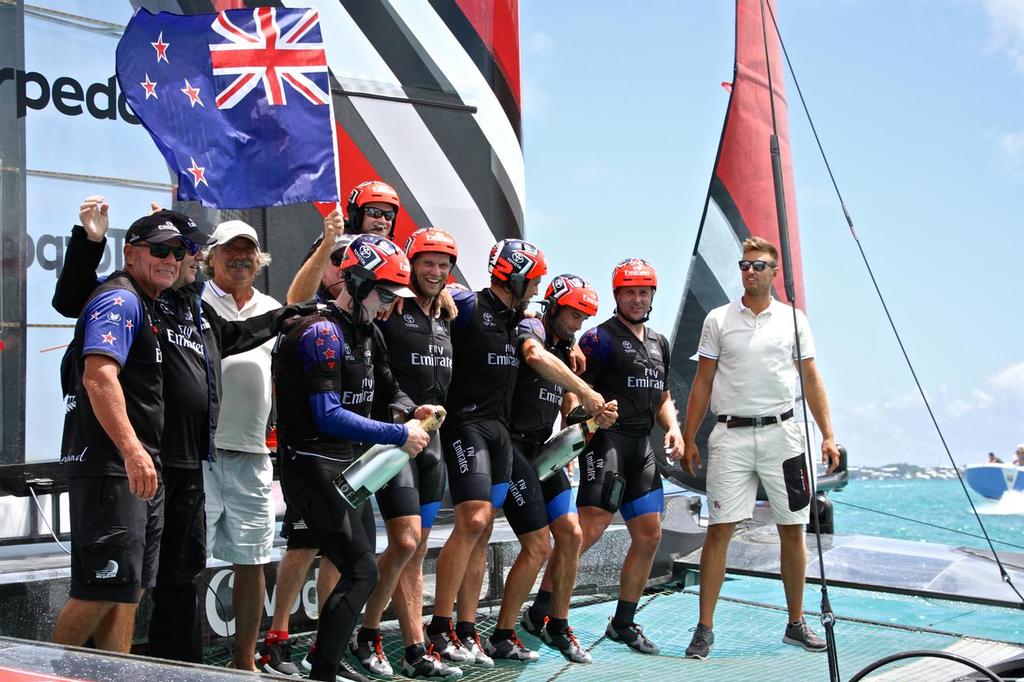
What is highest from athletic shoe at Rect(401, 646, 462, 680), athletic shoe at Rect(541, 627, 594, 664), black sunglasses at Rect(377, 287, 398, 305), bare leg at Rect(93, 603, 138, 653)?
black sunglasses at Rect(377, 287, 398, 305)

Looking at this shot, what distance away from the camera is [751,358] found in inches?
223

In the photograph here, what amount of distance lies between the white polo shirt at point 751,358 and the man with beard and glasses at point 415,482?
151cm

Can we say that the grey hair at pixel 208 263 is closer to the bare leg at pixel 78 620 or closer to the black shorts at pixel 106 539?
the black shorts at pixel 106 539

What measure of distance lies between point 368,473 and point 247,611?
83 cm

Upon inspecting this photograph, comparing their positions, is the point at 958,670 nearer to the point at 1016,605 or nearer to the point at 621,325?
the point at 1016,605

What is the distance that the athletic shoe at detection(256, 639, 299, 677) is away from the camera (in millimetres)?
4543

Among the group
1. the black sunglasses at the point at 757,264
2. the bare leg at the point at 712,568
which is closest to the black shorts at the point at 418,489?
the bare leg at the point at 712,568

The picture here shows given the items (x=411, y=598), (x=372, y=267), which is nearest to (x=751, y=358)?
(x=411, y=598)

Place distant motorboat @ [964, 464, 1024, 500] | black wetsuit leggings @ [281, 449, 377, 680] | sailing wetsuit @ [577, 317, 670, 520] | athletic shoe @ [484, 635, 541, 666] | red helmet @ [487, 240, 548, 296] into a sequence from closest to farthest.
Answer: black wetsuit leggings @ [281, 449, 377, 680] → athletic shoe @ [484, 635, 541, 666] → red helmet @ [487, 240, 548, 296] → sailing wetsuit @ [577, 317, 670, 520] → distant motorboat @ [964, 464, 1024, 500]

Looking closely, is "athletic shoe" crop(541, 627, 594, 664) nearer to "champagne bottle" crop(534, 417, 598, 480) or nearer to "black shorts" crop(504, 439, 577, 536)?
"black shorts" crop(504, 439, 577, 536)

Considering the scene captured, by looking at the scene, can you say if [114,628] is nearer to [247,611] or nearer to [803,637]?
[247,611]

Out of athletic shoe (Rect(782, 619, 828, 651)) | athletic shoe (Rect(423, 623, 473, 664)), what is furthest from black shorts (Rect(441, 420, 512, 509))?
athletic shoe (Rect(782, 619, 828, 651))

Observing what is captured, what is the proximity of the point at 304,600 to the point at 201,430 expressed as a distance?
4.63ft

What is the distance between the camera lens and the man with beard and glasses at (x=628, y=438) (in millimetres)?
5629
